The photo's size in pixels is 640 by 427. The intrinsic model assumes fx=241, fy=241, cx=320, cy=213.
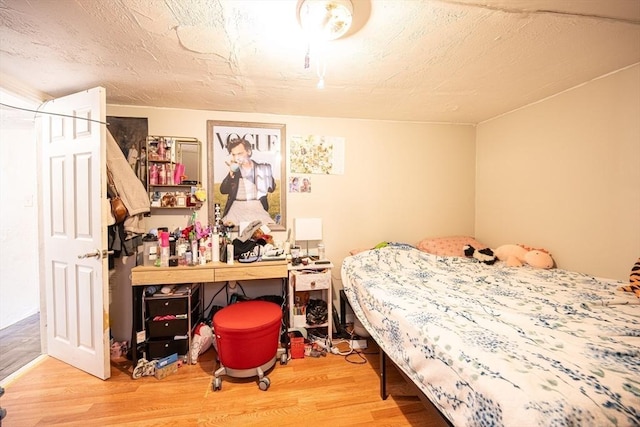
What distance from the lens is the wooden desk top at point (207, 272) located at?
79.3 inches

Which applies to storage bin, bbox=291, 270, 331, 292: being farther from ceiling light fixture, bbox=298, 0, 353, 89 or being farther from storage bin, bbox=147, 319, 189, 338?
ceiling light fixture, bbox=298, 0, 353, 89

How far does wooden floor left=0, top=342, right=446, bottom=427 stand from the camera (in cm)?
156

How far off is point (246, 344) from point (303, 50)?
83.2 inches

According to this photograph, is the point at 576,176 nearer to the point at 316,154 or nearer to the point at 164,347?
the point at 316,154

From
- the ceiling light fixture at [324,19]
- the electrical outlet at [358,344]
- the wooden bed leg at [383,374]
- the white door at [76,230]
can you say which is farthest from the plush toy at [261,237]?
the ceiling light fixture at [324,19]

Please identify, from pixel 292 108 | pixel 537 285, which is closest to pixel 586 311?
pixel 537 285

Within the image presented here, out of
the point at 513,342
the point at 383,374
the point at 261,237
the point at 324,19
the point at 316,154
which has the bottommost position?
the point at 383,374

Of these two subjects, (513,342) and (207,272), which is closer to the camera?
(513,342)

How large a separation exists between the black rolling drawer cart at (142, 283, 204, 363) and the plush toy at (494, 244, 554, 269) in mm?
3031

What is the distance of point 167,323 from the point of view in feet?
6.75

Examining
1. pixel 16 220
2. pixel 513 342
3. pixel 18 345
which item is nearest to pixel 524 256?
Result: pixel 513 342

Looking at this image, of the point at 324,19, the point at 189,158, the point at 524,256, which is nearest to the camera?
the point at 324,19

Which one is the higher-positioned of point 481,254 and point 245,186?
point 245,186

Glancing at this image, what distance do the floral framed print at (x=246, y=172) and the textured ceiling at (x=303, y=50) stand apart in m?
0.33
